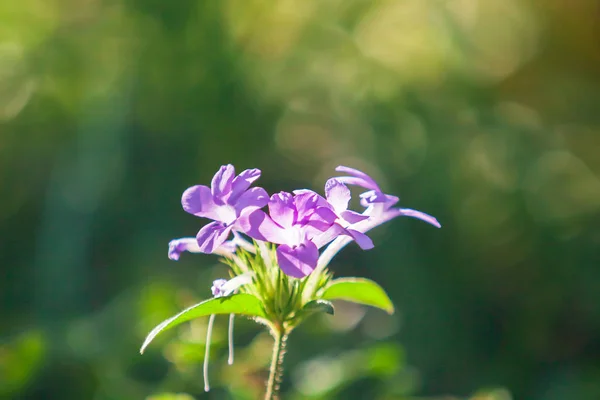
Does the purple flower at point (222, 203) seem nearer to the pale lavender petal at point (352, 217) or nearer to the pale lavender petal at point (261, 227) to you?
the pale lavender petal at point (261, 227)

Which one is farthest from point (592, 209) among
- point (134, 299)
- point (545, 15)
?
point (134, 299)

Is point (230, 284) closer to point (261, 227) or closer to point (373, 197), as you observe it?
point (261, 227)

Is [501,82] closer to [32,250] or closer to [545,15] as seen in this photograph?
[545,15]

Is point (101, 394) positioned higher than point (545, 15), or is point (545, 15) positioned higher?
point (545, 15)

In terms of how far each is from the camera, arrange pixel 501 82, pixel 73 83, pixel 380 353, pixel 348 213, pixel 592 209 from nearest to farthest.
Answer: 1. pixel 348 213
2. pixel 380 353
3. pixel 592 209
4. pixel 73 83
5. pixel 501 82

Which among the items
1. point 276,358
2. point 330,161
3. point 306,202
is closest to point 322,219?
point 306,202

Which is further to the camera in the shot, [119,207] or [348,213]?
[119,207]

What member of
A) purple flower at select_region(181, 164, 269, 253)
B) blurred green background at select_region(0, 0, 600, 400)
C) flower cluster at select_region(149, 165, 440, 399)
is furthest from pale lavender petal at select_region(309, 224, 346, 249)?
blurred green background at select_region(0, 0, 600, 400)
